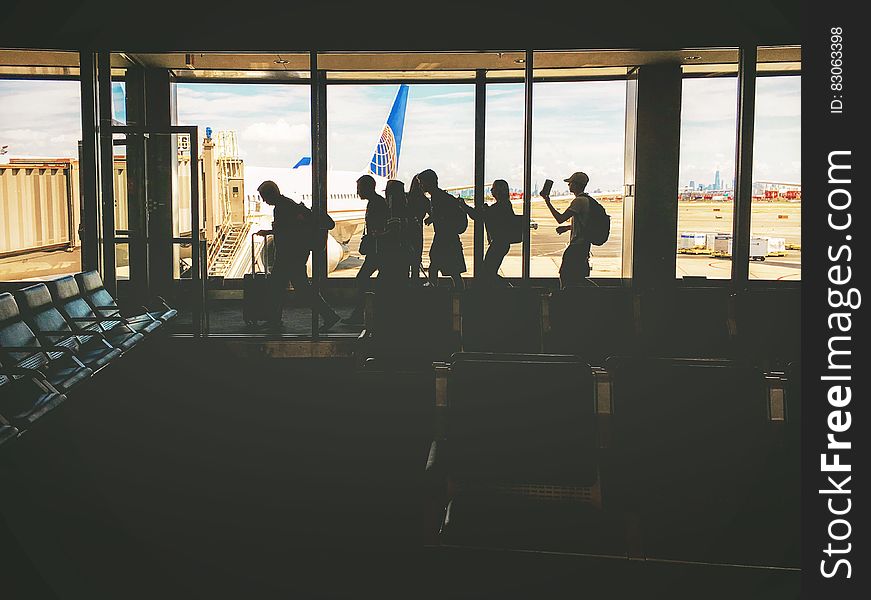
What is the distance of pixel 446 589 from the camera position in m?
3.21

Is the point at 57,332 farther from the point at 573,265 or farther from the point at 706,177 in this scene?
the point at 706,177

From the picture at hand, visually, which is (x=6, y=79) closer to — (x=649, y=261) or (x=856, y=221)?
(x=649, y=261)

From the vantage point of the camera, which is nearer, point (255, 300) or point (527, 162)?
point (527, 162)

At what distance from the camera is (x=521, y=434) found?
10.3ft

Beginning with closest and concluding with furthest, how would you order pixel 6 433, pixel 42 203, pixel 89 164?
pixel 6 433, pixel 89 164, pixel 42 203

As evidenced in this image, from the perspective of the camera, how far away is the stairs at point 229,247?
8.70 metres

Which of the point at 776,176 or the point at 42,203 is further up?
the point at 776,176

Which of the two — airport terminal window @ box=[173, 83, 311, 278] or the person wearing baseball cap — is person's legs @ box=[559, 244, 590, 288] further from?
airport terminal window @ box=[173, 83, 311, 278]

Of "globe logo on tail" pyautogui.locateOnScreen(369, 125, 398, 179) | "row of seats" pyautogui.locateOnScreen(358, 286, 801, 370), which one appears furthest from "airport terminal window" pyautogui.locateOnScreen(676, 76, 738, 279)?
"globe logo on tail" pyautogui.locateOnScreen(369, 125, 398, 179)

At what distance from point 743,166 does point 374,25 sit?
3288 mm

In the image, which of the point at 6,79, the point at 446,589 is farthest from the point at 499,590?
the point at 6,79

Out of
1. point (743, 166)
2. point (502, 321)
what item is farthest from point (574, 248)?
point (502, 321)

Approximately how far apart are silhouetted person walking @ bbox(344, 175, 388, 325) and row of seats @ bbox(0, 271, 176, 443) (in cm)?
193

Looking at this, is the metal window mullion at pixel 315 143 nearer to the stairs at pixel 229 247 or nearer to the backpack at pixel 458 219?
the backpack at pixel 458 219
